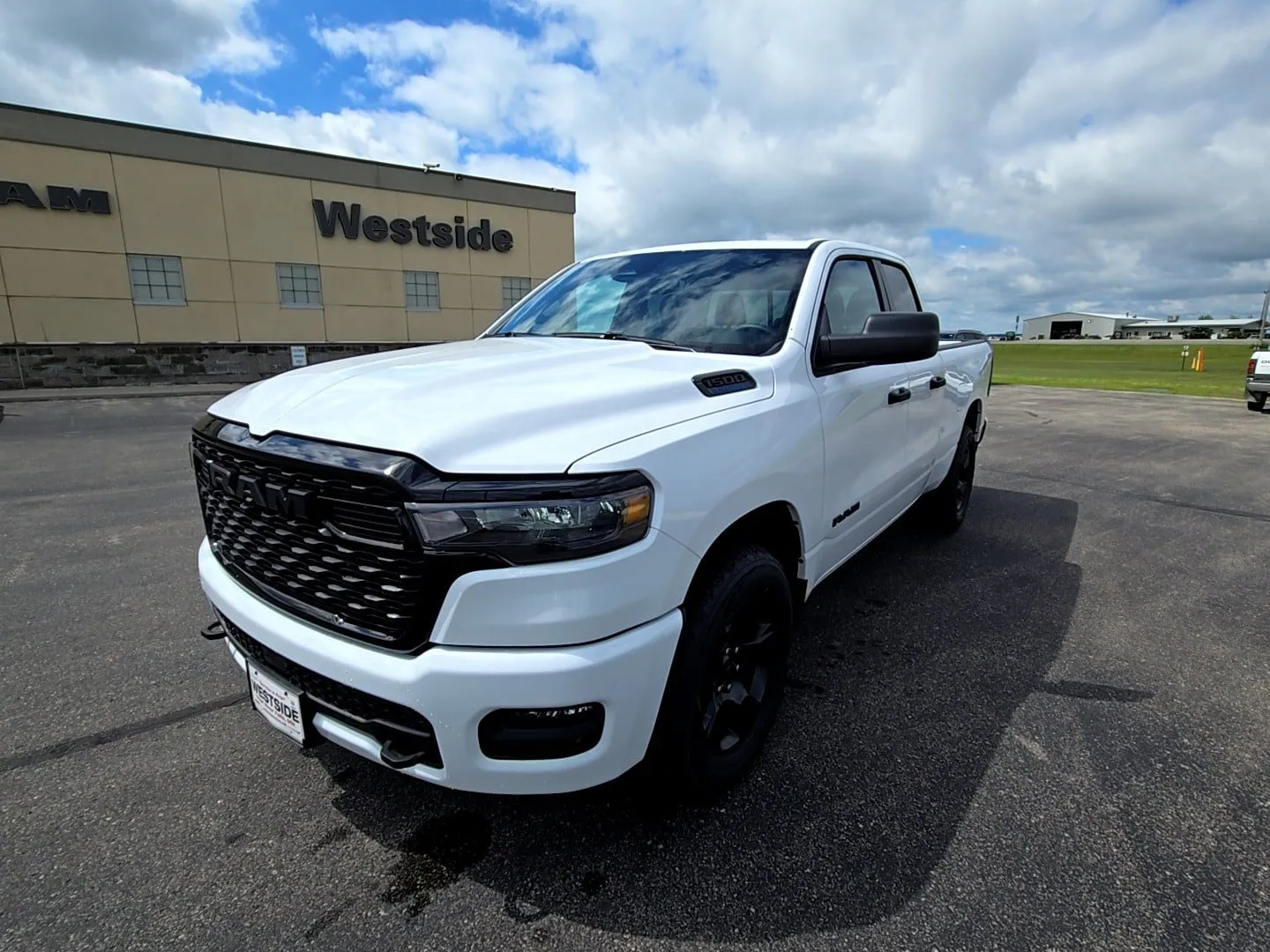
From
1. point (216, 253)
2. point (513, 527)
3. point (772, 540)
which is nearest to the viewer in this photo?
point (513, 527)

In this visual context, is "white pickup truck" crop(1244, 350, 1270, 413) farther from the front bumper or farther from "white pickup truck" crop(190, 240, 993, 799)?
the front bumper

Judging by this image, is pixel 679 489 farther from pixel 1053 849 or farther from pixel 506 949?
pixel 1053 849

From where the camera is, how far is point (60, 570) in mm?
4324

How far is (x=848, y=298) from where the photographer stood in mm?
3287

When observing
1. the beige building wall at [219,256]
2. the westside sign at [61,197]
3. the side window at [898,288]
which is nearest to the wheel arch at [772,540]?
the side window at [898,288]

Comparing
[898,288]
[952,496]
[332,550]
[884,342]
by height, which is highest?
[898,288]

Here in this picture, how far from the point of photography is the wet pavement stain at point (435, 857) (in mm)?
1857

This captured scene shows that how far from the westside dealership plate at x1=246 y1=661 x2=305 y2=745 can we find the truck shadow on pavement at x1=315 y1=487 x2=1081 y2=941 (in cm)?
43

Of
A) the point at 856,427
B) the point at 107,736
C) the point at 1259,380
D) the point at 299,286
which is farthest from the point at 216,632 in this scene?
the point at 299,286

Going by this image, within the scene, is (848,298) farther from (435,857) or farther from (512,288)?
(512,288)

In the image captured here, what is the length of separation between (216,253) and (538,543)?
21668 mm

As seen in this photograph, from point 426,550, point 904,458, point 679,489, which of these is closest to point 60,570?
point 426,550

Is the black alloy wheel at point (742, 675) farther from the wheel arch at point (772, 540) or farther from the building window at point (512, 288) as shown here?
the building window at point (512, 288)

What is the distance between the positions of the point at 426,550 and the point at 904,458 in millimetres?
2778
